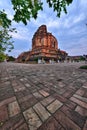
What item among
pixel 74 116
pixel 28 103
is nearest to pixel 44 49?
pixel 28 103

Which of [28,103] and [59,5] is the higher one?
[59,5]

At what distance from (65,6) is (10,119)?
2.43 meters

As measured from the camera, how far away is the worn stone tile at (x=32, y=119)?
1.54 meters

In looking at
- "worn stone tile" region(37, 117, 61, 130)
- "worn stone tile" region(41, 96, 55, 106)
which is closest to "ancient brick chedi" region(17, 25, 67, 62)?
"worn stone tile" region(41, 96, 55, 106)

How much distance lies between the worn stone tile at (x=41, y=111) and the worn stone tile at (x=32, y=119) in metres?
0.09

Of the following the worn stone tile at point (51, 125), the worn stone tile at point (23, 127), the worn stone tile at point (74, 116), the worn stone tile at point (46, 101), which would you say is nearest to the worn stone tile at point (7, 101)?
the worn stone tile at point (46, 101)

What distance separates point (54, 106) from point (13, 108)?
0.90 m

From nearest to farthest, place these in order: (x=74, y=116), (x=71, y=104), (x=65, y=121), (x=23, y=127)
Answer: (x=23, y=127) < (x=65, y=121) < (x=74, y=116) < (x=71, y=104)

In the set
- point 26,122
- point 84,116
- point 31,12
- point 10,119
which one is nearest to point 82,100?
point 84,116

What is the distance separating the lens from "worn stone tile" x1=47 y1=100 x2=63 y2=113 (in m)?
2.02

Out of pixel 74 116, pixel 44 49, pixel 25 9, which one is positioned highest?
pixel 44 49

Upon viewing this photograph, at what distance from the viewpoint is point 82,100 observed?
245 centimetres

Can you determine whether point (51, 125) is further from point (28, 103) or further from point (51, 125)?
point (28, 103)

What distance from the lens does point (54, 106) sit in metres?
2.15
